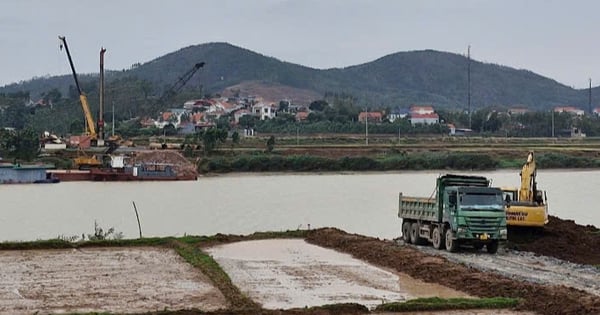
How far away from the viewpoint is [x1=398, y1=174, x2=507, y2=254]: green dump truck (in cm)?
1955

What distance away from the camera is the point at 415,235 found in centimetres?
2253

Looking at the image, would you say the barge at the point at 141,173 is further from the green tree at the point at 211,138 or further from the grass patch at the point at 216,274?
the grass patch at the point at 216,274

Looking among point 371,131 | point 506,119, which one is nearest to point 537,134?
point 506,119

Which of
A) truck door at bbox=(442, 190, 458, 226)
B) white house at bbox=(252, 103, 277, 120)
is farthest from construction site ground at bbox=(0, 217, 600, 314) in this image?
white house at bbox=(252, 103, 277, 120)

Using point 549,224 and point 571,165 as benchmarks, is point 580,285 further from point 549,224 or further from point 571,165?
point 571,165

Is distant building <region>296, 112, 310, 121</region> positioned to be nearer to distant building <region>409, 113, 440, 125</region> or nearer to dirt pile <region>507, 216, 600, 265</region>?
distant building <region>409, 113, 440, 125</region>

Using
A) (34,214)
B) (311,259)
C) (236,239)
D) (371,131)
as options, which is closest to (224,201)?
(34,214)

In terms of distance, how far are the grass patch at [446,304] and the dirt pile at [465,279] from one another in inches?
10.6

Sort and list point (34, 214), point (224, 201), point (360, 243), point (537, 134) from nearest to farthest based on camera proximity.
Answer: point (360, 243) → point (34, 214) → point (224, 201) → point (537, 134)

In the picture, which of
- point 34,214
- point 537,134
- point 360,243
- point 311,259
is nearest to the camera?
point 311,259

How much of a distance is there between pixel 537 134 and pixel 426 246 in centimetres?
10617

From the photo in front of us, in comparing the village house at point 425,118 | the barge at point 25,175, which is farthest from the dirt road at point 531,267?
the village house at point 425,118

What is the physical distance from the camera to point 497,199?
65.1ft

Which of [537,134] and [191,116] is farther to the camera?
[191,116]
